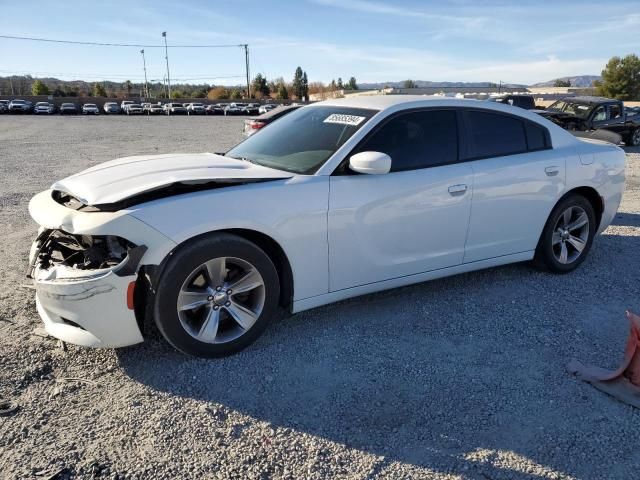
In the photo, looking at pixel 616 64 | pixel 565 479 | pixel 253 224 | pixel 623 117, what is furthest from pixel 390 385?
pixel 616 64

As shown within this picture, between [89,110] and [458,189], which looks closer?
[458,189]

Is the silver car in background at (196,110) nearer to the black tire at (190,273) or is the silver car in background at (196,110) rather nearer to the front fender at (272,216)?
the front fender at (272,216)

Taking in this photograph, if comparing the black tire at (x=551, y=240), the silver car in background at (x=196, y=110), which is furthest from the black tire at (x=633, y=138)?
the silver car in background at (x=196, y=110)

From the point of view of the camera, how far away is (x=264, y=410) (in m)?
2.85

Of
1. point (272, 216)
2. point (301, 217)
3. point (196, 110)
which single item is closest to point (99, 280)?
point (272, 216)

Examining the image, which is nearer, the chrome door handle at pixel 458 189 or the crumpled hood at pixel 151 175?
the crumpled hood at pixel 151 175

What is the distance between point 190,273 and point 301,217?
0.79 m

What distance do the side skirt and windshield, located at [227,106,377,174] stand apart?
89 centimetres

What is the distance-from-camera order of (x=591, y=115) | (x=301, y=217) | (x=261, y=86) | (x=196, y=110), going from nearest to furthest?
(x=301, y=217)
(x=591, y=115)
(x=196, y=110)
(x=261, y=86)

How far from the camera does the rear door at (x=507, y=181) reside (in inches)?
166

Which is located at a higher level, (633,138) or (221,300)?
(221,300)

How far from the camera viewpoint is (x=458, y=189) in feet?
13.2

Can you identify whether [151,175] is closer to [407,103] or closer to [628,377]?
[407,103]

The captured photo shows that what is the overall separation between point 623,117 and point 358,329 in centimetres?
1617
